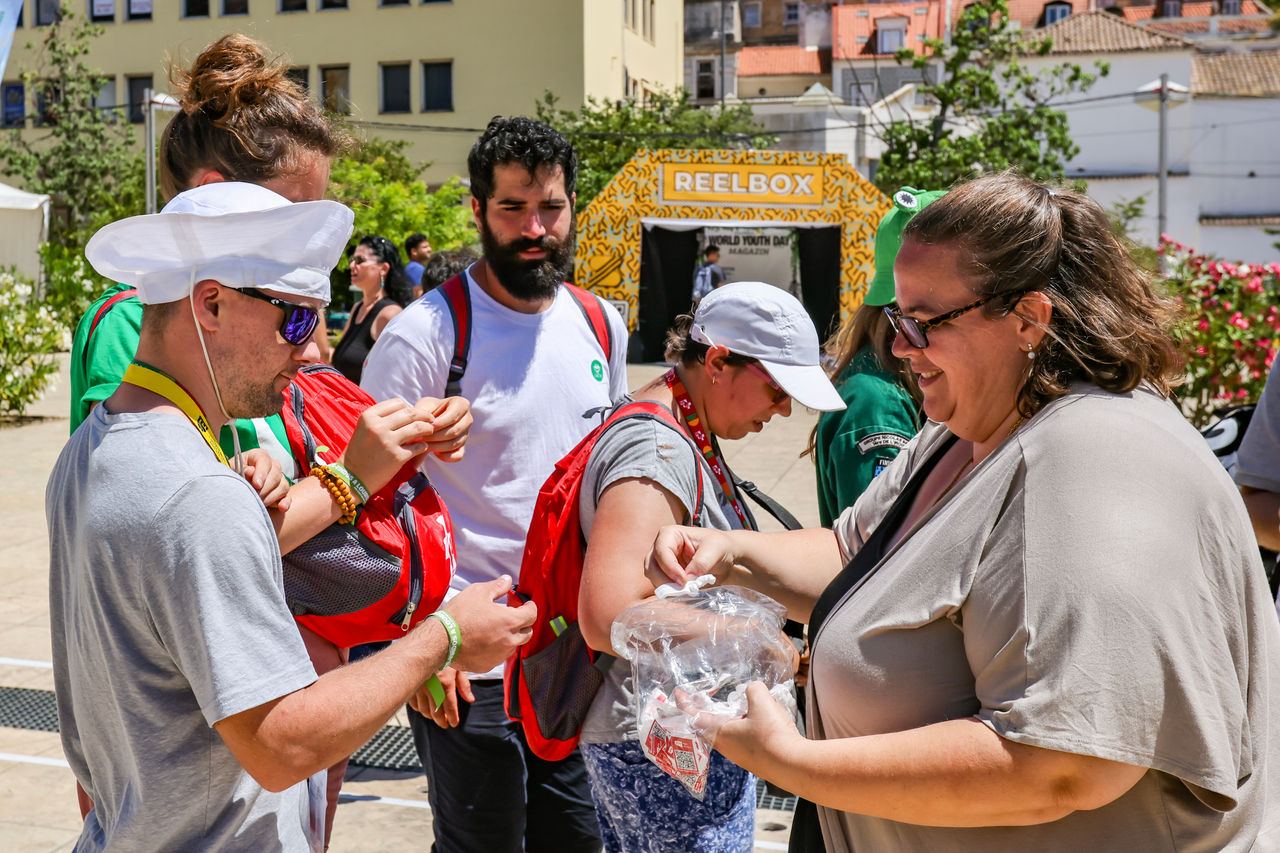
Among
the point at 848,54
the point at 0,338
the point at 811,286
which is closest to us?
the point at 0,338

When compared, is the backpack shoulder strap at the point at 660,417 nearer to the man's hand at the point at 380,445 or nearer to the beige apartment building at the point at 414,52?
the man's hand at the point at 380,445

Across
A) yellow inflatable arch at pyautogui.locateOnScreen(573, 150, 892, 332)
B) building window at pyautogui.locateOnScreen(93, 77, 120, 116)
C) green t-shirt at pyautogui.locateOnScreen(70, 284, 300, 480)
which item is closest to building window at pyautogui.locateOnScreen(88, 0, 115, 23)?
building window at pyautogui.locateOnScreen(93, 77, 120, 116)

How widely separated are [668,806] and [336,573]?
2.74 feet

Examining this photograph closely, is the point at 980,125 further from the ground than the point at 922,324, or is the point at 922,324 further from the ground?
the point at 980,125

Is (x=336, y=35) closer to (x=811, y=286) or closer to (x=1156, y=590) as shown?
(x=811, y=286)

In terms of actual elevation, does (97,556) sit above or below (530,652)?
above

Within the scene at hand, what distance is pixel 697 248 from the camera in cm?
2212

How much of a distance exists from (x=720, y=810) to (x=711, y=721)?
2.36 feet

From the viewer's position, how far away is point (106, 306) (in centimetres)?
233

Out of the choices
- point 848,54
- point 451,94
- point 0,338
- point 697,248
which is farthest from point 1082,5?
point 0,338

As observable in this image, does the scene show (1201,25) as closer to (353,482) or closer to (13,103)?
(13,103)

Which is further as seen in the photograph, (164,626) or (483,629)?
(483,629)

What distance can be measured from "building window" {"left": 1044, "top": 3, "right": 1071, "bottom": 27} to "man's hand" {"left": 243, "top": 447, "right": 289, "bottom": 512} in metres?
70.3

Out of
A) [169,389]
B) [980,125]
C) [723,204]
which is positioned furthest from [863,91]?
[169,389]
